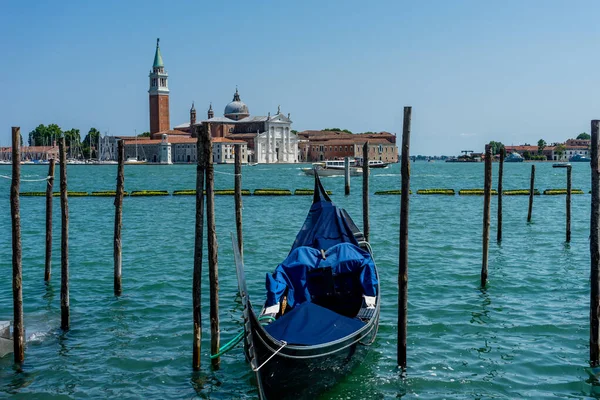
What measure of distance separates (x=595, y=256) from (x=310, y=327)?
2723mm

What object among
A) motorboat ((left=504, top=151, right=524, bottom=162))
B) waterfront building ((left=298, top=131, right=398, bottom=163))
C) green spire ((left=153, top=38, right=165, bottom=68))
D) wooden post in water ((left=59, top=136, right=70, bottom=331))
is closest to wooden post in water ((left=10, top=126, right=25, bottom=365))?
wooden post in water ((left=59, top=136, right=70, bottom=331))

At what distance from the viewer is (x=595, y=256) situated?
633 centimetres

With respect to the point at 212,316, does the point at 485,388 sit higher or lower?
lower

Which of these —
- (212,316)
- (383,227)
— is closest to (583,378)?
(212,316)

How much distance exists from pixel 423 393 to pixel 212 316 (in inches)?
80.6

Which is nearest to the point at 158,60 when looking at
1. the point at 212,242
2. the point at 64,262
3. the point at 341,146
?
the point at 341,146

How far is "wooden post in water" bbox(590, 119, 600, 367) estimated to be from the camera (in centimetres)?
631

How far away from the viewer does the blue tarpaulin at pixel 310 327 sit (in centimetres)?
561

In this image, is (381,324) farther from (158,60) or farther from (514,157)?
(514,157)

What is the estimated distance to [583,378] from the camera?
650 centimetres

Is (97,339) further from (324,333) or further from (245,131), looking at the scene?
(245,131)

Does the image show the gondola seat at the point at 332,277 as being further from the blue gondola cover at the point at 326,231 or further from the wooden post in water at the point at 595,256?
the wooden post in water at the point at 595,256

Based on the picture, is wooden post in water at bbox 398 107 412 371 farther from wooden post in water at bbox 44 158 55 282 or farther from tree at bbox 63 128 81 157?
tree at bbox 63 128 81 157

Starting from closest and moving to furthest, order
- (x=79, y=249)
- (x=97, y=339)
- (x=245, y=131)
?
1. (x=97, y=339)
2. (x=79, y=249)
3. (x=245, y=131)
